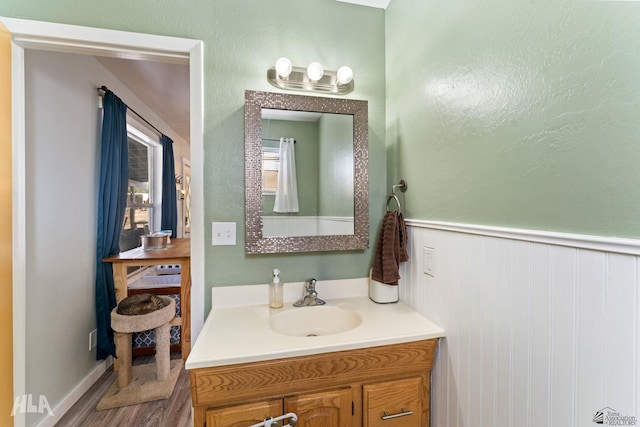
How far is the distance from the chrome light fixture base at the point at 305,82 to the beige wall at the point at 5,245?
1093mm

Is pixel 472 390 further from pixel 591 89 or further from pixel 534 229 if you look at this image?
pixel 591 89

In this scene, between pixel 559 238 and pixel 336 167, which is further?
pixel 336 167

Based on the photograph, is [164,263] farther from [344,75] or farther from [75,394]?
[344,75]

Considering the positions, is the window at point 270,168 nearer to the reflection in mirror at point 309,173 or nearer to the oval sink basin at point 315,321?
the reflection in mirror at point 309,173

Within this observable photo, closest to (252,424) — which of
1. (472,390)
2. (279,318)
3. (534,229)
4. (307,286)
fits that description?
(279,318)

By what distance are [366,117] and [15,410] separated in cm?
217

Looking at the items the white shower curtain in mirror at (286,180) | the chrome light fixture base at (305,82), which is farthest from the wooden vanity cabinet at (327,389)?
the chrome light fixture base at (305,82)

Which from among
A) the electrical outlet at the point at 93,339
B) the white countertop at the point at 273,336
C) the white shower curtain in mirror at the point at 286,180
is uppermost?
the white shower curtain in mirror at the point at 286,180

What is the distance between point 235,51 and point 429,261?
1.33 meters

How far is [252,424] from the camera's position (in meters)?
0.90

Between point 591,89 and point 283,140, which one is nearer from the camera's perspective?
point 591,89

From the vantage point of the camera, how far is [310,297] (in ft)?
4.30

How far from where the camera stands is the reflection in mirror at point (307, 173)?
1.29 m

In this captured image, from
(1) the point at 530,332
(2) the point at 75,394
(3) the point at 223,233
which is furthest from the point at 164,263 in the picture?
(1) the point at 530,332
